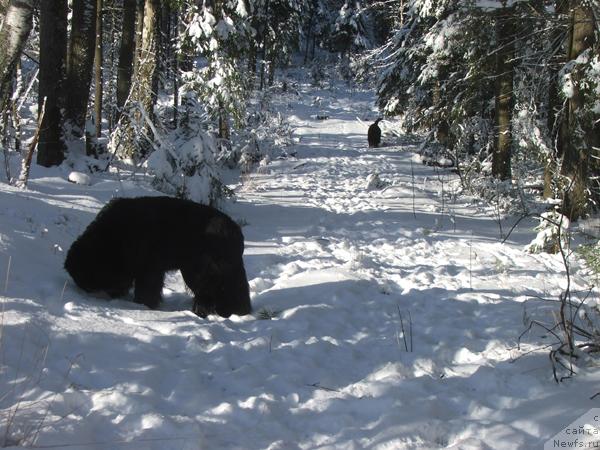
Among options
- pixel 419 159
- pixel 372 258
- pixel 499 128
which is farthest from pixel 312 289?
pixel 419 159

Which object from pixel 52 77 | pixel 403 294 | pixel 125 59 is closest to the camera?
pixel 403 294

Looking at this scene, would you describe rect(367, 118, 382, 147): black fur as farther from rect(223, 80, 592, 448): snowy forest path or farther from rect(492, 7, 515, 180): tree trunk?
rect(492, 7, 515, 180): tree trunk

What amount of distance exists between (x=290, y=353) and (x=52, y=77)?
272 inches

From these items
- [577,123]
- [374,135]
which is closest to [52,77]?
[577,123]

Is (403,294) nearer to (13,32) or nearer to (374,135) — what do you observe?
(13,32)

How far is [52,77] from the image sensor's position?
26.8 ft

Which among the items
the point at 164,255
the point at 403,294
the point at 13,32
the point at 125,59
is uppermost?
the point at 125,59

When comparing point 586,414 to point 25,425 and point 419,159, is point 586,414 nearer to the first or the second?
point 25,425

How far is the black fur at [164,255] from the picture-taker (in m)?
4.68

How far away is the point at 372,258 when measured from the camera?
738 centimetres

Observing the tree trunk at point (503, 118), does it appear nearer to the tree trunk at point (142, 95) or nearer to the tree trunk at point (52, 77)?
the tree trunk at point (142, 95)

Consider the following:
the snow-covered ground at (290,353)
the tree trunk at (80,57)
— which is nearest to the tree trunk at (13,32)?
the snow-covered ground at (290,353)

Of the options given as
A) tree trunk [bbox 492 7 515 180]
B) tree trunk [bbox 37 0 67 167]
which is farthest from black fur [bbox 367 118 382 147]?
tree trunk [bbox 37 0 67 167]

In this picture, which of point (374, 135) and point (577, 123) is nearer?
point (577, 123)
